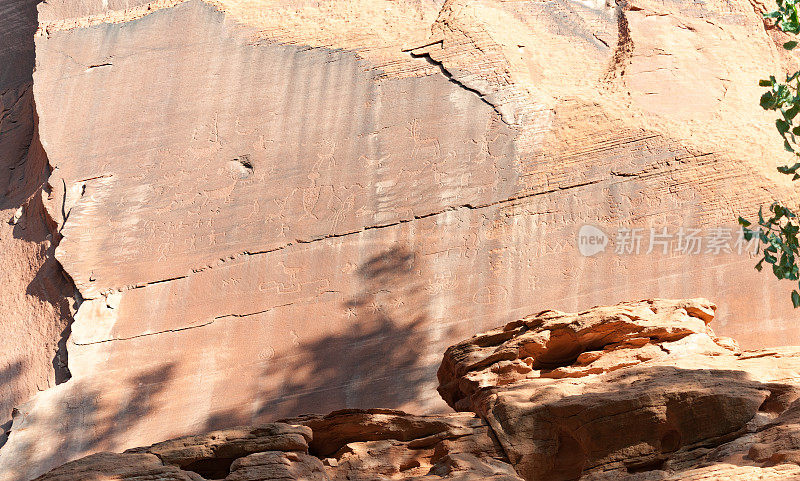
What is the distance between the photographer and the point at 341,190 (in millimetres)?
9883

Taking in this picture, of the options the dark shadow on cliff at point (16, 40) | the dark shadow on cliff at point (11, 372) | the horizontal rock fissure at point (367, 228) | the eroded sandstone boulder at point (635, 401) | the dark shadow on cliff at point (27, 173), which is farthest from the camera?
the dark shadow on cliff at point (16, 40)

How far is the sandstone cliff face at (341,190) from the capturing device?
8.71 m

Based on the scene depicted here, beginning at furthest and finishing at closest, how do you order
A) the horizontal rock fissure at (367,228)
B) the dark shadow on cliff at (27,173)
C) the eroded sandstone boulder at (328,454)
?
the dark shadow on cliff at (27,173), the horizontal rock fissure at (367,228), the eroded sandstone boulder at (328,454)

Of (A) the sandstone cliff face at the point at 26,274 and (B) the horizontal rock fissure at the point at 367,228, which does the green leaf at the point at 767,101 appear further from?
(A) the sandstone cliff face at the point at 26,274

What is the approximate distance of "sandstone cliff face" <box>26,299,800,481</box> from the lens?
16.5 feet

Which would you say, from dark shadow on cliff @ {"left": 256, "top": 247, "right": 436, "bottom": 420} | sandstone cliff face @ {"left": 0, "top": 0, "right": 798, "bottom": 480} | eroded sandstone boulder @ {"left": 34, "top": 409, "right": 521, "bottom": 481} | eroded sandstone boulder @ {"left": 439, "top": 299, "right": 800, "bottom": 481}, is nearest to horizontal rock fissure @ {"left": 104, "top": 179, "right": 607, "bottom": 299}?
sandstone cliff face @ {"left": 0, "top": 0, "right": 798, "bottom": 480}

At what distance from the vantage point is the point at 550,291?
8742 mm

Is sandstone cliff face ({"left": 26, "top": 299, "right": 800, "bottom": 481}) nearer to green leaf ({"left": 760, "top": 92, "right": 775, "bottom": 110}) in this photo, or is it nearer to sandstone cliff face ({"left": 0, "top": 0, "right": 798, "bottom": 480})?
green leaf ({"left": 760, "top": 92, "right": 775, "bottom": 110})

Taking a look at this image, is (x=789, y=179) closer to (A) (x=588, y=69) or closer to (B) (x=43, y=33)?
Result: (A) (x=588, y=69)

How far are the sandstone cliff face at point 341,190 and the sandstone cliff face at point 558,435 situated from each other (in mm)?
2406

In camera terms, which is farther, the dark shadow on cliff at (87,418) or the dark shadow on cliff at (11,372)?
the dark shadow on cliff at (11,372)

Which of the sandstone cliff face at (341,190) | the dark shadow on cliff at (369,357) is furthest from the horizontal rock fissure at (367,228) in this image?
the dark shadow on cliff at (369,357)

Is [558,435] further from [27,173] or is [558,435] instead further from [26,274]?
[27,173]

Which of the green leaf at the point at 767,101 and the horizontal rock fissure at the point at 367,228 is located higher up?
the green leaf at the point at 767,101
